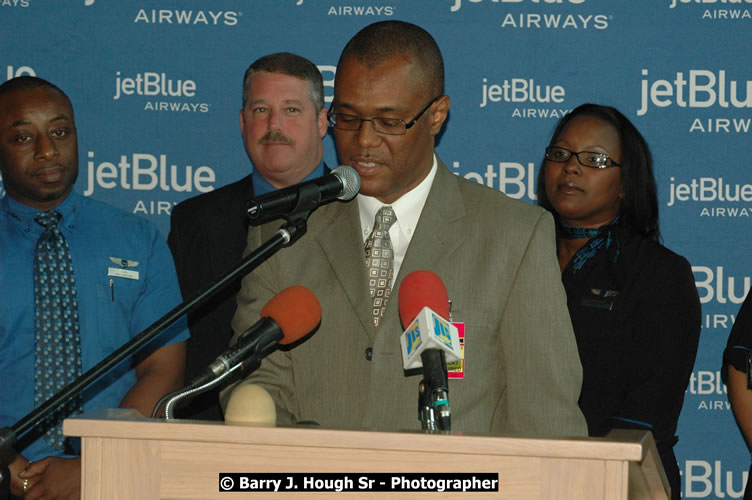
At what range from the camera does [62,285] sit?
344cm

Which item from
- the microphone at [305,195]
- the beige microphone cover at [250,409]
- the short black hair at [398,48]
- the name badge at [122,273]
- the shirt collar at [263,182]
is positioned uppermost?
the short black hair at [398,48]

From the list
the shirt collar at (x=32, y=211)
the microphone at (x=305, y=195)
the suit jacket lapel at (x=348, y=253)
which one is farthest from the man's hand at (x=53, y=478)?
the microphone at (x=305, y=195)

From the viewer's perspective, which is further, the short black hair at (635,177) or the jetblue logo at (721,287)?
the jetblue logo at (721,287)

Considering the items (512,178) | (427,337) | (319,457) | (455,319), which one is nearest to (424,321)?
(427,337)

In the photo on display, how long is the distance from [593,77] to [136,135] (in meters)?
2.17

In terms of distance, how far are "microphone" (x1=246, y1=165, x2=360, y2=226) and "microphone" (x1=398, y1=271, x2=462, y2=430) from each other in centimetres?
38

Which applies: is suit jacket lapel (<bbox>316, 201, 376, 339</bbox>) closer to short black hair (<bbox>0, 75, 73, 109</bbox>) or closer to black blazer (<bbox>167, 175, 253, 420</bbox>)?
black blazer (<bbox>167, 175, 253, 420</bbox>)

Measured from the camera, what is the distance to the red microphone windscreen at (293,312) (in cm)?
186

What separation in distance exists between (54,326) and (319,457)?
211cm

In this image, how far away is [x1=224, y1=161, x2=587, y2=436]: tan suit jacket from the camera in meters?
2.34

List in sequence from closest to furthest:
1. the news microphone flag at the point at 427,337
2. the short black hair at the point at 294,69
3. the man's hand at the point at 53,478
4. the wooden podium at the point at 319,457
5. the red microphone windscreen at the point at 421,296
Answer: the wooden podium at the point at 319,457
the news microphone flag at the point at 427,337
the red microphone windscreen at the point at 421,296
the man's hand at the point at 53,478
the short black hair at the point at 294,69

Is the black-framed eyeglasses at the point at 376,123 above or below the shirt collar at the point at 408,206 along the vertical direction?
above

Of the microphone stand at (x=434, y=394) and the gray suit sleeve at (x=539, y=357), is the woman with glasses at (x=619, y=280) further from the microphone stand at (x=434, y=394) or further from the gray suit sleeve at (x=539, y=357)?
the microphone stand at (x=434, y=394)

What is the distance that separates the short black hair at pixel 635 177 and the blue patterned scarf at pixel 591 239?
8cm
